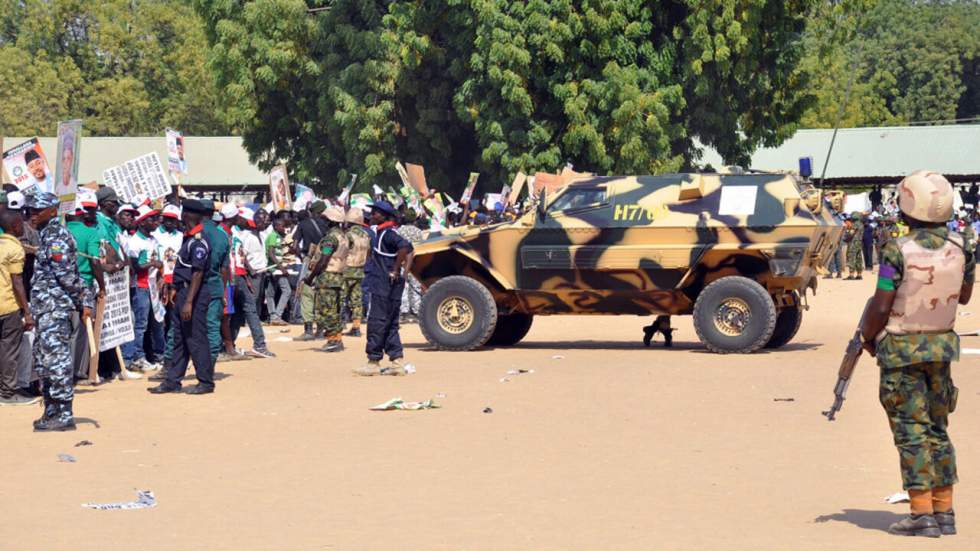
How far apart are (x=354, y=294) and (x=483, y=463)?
9087 mm

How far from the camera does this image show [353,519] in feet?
25.5

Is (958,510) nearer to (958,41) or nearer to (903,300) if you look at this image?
(903,300)

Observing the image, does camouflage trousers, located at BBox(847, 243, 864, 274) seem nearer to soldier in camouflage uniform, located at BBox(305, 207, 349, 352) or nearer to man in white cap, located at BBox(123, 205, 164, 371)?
soldier in camouflage uniform, located at BBox(305, 207, 349, 352)

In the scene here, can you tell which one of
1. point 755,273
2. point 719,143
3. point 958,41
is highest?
point 958,41

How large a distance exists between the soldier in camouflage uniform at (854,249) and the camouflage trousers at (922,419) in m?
31.1

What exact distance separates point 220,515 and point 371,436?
3.06 meters

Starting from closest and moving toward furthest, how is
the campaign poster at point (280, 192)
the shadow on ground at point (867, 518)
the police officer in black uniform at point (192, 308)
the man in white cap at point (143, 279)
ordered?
the shadow on ground at point (867, 518), the police officer in black uniform at point (192, 308), the man in white cap at point (143, 279), the campaign poster at point (280, 192)

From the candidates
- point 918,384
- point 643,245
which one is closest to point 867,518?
point 918,384

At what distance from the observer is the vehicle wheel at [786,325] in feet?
59.6

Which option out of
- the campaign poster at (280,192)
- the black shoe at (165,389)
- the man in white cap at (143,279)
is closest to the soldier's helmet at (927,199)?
the black shoe at (165,389)

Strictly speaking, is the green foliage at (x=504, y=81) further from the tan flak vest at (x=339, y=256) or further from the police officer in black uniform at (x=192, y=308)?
the police officer in black uniform at (x=192, y=308)

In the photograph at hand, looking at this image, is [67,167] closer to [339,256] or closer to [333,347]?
[339,256]

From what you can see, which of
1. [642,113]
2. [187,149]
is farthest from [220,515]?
[187,149]

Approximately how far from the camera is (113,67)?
235ft
